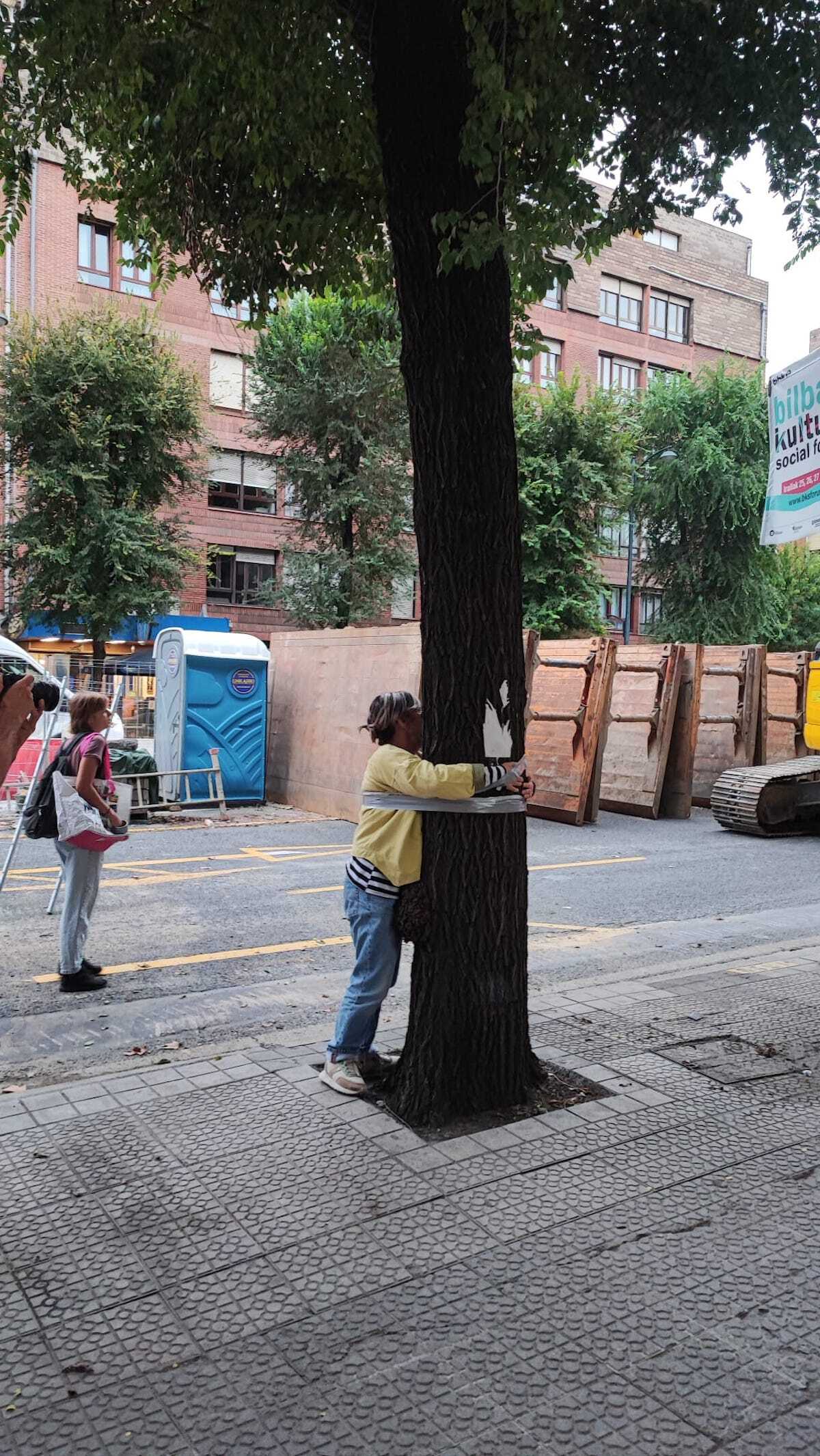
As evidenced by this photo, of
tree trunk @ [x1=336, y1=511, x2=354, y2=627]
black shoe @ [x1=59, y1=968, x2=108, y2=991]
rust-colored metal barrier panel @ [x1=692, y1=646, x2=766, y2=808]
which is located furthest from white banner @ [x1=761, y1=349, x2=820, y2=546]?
tree trunk @ [x1=336, y1=511, x2=354, y2=627]

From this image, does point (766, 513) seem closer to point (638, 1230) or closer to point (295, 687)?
point (638, 1230)

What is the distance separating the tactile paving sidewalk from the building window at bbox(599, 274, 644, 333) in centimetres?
4599

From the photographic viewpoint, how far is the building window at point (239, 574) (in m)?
34.7

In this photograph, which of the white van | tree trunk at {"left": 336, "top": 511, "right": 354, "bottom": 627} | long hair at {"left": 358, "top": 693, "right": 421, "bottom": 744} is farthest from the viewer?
tree trunk at {"left": 336, "top": 511, "right": 354, "bottom": 627}

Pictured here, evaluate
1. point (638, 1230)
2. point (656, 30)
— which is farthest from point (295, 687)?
point (638, 1230)

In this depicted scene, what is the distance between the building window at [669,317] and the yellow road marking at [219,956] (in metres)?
45.5

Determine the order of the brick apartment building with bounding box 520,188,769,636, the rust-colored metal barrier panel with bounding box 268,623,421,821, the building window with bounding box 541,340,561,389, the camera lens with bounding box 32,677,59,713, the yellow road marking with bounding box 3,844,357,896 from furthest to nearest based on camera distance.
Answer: the brick apartment building with bounding box 520,188,769,636
the building window with bounding box 541,340,561,389
the rust-colored metal barrier panel with bounding box 268,623,421,821
the yellow road marking with bounding box 3,844,357,896
the camera lens with bounding box 32,677,59,713

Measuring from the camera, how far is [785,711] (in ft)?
56.1

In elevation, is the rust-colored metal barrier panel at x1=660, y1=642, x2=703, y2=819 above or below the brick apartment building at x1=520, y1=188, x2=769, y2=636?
below

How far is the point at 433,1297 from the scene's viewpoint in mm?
2756

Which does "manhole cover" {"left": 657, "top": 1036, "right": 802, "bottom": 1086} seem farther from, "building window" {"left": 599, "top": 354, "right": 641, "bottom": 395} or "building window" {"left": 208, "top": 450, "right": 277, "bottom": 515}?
"building window" {"left": 599, "top": 354, "right": 641, "bottom": 395}

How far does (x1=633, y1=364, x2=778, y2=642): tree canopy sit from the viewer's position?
105 feet

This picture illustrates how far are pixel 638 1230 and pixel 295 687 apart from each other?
42.8ft

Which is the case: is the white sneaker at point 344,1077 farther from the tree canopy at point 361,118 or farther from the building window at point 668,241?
the building window at point 668,241
